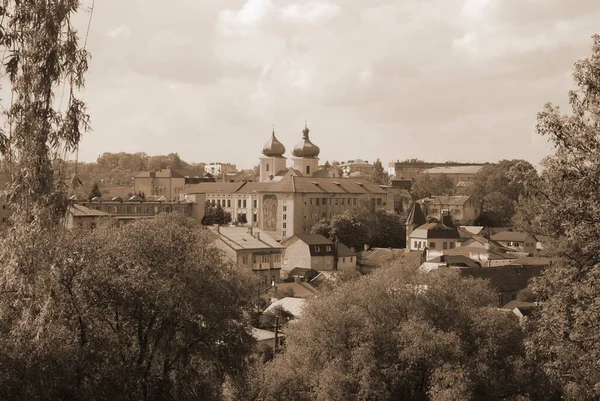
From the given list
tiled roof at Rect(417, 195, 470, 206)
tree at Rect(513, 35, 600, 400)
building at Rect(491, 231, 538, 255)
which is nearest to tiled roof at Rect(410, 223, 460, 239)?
building at Rect(491, 231, 538, 255)

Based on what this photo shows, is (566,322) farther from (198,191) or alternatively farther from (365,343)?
(198,191)

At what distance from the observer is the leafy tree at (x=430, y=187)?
115688mm

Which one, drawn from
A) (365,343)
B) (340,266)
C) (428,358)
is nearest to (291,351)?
(365,343)

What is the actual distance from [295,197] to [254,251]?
31809 mm

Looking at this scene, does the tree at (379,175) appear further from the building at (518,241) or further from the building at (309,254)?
the building at (309,254)

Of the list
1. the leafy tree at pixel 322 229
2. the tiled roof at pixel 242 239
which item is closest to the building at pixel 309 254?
the tiled roof at pixel 242 239

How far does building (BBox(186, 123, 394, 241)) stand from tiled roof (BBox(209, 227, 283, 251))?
Answer: 24.9 metres

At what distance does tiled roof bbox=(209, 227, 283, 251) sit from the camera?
5383 cm

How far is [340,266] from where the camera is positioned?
6406 centimetres

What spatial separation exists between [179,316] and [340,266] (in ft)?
154

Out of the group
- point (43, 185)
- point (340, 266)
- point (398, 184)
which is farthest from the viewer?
point (398, 184)

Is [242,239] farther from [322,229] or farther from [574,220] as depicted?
[574,220]

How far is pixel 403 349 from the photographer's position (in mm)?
23406

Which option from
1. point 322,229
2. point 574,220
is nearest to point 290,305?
point 574,220
